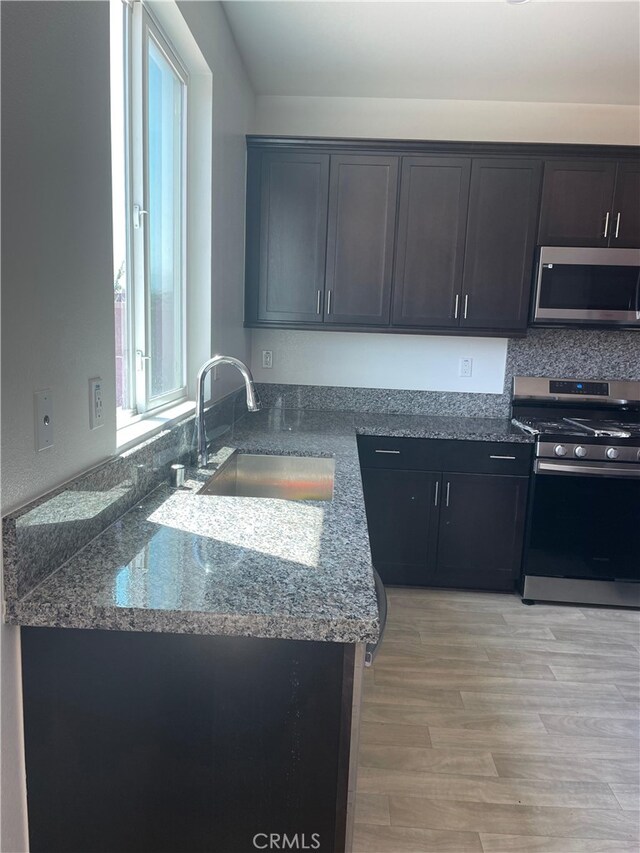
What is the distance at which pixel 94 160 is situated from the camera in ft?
4.09

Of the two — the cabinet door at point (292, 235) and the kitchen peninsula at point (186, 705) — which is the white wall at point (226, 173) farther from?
the kitchen peninsula at point (186, 705)

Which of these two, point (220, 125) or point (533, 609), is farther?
point (533, 609)

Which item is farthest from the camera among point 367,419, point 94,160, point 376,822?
point 367,419

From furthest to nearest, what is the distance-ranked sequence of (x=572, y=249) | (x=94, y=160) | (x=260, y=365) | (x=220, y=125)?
(x=260, y=365) → (x=572, y=249) → (x=220, y=125) → (x=94, y=160)

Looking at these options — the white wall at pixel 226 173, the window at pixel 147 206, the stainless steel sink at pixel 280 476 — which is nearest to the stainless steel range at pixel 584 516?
the stainless steel sink at pixel 280 476

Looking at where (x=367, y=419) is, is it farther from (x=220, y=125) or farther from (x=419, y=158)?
(x=220, y=125)

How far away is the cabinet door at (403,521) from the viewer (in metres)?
2.99

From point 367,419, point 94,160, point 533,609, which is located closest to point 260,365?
point 367,419

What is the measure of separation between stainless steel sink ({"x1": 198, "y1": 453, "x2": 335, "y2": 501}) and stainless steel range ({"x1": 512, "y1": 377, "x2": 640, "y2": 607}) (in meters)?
1.24

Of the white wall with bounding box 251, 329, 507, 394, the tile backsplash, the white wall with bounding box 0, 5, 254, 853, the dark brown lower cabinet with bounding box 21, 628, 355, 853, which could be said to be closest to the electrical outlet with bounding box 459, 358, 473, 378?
the white wall with bounding box 251, 329, 507, 394

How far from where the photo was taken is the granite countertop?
99cm

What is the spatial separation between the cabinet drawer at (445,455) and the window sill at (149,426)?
108cm

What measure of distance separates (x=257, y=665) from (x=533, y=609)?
2.29m

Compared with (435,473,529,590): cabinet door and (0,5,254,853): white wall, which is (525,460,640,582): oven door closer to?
(435,473,529,590): cabinet door
